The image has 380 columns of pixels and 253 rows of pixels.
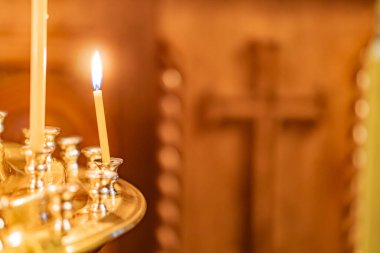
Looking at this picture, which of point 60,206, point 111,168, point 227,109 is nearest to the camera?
point 60,206

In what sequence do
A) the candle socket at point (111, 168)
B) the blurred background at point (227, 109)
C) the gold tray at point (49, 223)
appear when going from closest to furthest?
the gold tray at point (49, 223), the candle socket at point (111, 168), the blurred background at point (227, 109)

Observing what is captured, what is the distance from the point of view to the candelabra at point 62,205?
0.33 metres

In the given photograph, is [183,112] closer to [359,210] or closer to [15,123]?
[15,123]

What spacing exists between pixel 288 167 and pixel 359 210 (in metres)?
0.27

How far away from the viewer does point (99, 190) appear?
0.41 meters

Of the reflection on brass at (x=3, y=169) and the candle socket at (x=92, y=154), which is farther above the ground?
the candle socket at (x=92, y=154)

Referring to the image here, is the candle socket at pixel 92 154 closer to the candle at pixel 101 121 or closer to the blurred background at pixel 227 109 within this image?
the candle at pixel 101 121

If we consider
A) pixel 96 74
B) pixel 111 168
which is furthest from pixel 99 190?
pixel 96 74

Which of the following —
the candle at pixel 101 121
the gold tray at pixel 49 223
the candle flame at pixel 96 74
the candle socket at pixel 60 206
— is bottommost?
the gold tray at pixel 49 223

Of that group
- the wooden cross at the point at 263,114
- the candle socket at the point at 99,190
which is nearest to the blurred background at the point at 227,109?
the wooden cross at the point at 263,114

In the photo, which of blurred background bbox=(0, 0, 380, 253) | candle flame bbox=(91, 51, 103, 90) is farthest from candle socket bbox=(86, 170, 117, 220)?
blurred background bbox=(0, 0, 380, 253)

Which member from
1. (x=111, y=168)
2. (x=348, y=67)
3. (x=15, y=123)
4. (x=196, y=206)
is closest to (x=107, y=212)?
(x=111, y=168)

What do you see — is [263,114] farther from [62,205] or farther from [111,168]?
[62,205]

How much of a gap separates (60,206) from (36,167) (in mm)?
78
